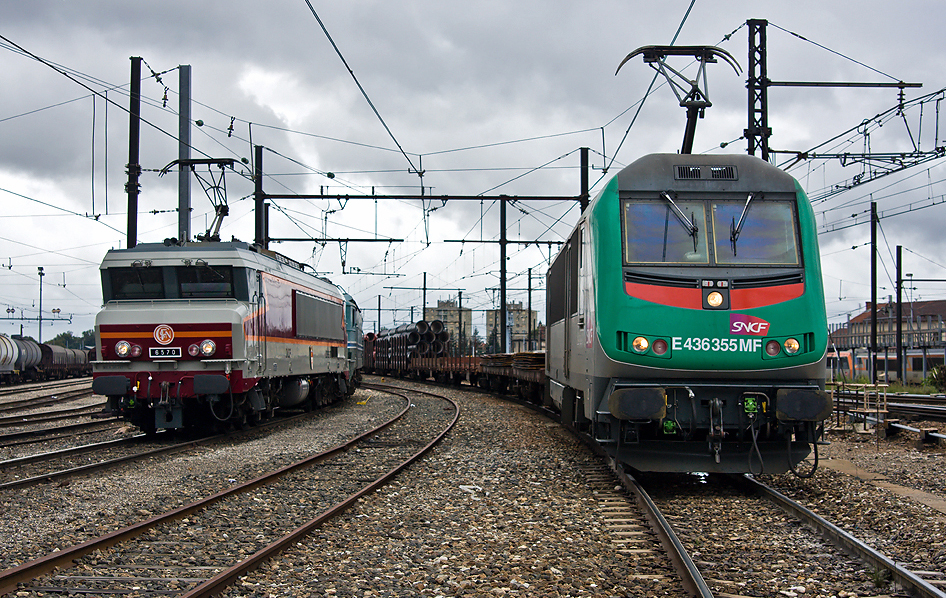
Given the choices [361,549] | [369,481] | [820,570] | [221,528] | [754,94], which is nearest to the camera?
[820,570]

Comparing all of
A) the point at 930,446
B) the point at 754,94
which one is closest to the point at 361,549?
the point at 930,446

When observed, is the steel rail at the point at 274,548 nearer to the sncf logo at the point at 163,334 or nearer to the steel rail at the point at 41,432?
the sncf logo at the point at 163,334

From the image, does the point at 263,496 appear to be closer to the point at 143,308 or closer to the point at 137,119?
the point at 143,308

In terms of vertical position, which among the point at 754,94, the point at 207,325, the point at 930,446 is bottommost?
the point at 930,446

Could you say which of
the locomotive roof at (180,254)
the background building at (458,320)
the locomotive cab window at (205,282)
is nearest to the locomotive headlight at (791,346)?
the locomotive roof at (180,254)

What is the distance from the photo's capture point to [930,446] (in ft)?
40.3

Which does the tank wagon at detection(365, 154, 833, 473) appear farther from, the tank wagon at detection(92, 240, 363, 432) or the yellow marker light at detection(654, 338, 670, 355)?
the tank wagon at detection(92, 240, 363, 432)

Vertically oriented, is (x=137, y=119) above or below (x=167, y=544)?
above

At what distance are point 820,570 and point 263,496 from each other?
5270 mm

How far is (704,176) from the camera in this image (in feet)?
26.8

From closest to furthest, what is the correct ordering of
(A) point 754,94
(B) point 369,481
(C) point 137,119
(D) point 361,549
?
1. (D) point 361,549
2. (B) point 369,481
3. (A) point 754,94
4. (C) point 137,119

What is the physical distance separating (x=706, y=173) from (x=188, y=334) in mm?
8050

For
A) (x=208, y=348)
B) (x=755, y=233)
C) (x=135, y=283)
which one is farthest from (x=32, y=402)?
(x=755, y=233)

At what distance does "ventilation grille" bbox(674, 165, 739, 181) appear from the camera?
8141 mm
